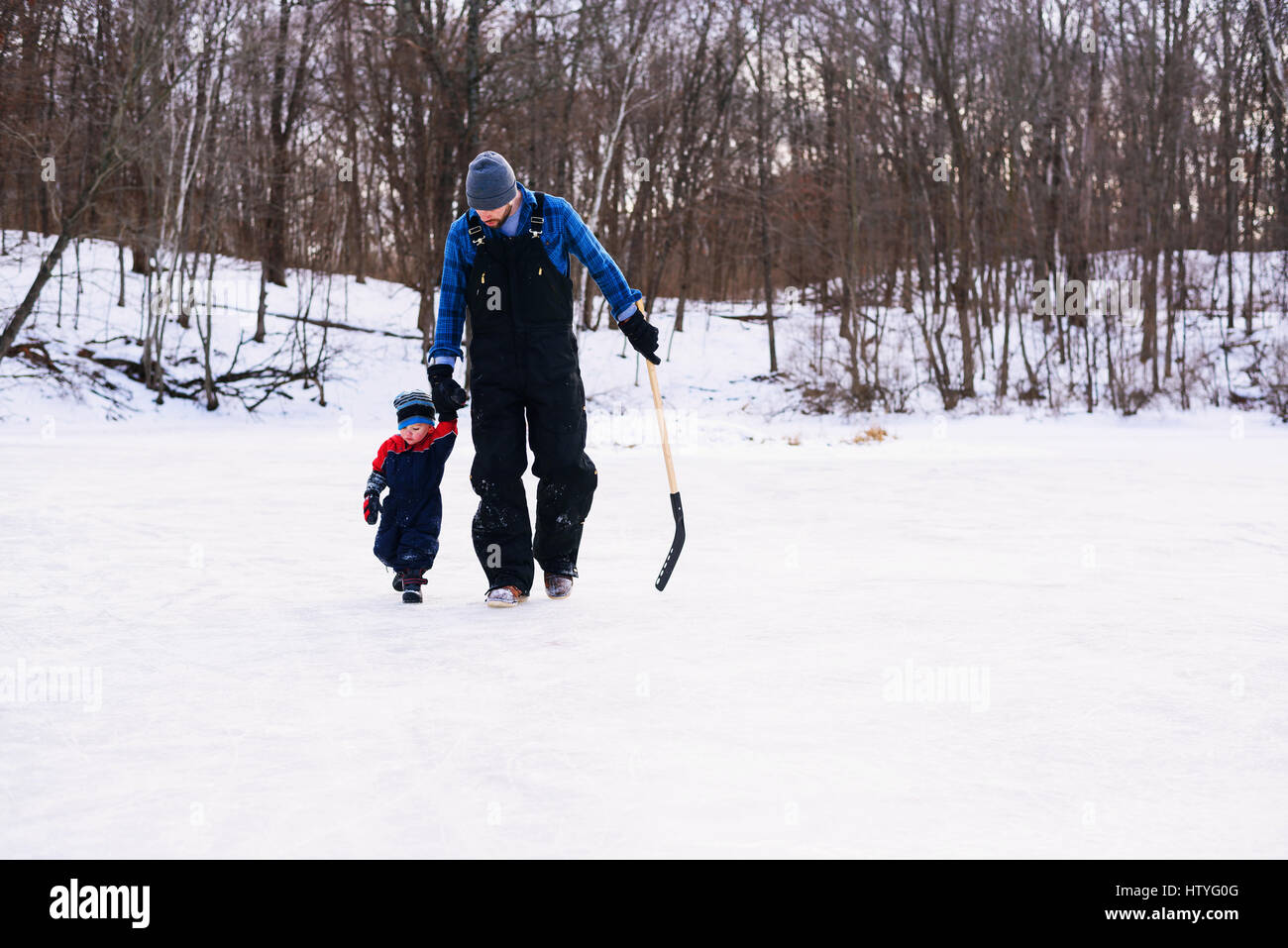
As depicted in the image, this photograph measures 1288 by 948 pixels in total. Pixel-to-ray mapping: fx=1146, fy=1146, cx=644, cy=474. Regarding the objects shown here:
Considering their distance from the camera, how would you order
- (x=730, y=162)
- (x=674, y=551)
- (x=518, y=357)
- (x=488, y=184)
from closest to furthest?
(x=488, y=184) < (x=518, y=357) < (x=674, y=551) < (x=730, y=162)

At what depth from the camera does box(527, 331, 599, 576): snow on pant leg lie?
4.64 meters

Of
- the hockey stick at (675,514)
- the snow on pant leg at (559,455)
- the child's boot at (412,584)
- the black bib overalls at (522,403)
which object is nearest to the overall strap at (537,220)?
the black bib overalls at (522,403)

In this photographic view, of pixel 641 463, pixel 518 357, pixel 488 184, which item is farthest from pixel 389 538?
pixel 641 463

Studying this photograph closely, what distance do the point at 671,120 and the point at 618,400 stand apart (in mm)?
7745

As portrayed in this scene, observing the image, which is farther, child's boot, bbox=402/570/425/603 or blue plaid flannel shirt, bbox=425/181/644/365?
child's boot, bbox=402/570/425/603

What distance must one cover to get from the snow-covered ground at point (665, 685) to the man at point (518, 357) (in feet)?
1.15

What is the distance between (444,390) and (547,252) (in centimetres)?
69

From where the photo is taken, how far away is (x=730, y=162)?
88.7 feet

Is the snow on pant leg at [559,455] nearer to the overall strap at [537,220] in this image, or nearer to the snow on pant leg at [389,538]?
the overall strap at [537,220]

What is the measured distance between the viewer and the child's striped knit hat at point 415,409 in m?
4.82

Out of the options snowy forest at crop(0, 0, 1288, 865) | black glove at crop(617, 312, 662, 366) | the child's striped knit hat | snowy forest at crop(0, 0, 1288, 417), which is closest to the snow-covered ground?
snowy forest at crop(0, 0, 1288, 865)

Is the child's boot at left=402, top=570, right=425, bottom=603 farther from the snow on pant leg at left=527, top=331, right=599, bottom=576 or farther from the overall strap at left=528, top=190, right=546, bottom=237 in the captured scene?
the overall strap at left=528, top=190, right=546, bottom=237

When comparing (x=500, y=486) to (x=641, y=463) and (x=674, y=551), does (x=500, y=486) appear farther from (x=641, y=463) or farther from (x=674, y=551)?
(x=641, y=463)
